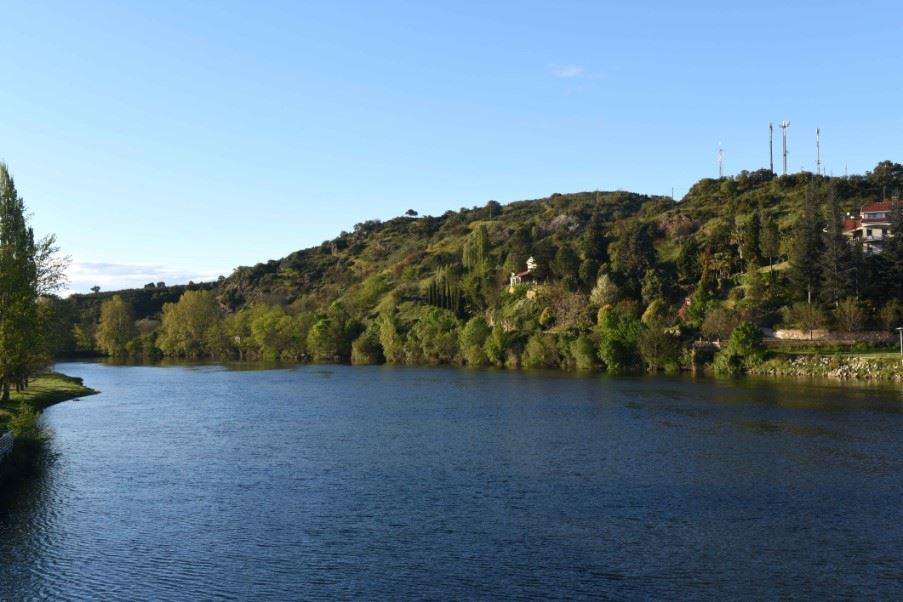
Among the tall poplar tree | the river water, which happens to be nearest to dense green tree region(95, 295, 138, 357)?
the tall poplar tree

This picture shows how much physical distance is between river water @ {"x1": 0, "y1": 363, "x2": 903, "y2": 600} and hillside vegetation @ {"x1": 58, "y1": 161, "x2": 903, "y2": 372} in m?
34.5

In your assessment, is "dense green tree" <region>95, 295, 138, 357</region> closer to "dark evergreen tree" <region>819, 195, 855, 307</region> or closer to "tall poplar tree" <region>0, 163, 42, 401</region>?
"tall poplar tree" <region>0, 163, 42, 401</region>

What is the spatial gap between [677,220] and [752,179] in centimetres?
3775

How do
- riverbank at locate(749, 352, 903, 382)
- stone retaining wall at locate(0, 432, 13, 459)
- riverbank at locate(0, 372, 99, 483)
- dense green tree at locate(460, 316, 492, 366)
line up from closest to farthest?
stone retaining wall at locate(0, 432, 13, 459) → riverbank at locate(0, 372, 99, 483) → riverbank at locate(749, 352, 903, 382) → dense green tree at locate(460, 316, 492, 366)

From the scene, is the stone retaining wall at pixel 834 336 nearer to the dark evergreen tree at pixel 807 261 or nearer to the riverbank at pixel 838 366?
the riverbank at pixel 838 366

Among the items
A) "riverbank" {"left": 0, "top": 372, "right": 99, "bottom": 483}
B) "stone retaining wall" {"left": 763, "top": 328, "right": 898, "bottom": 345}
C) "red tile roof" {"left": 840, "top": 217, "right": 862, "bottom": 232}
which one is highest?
"red tile roof" {"left": 840, "top": 217, "right": 862, "bottom": 232}

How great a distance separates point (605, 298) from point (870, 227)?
4009cm

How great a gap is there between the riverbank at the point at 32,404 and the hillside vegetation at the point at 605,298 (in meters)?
5.21

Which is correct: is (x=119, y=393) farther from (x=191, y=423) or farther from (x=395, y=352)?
(x=395, y=352)

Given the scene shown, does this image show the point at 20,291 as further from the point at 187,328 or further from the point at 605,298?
the point at 187,328

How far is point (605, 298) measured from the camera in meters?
114

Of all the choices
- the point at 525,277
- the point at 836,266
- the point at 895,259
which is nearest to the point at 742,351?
the point at 836,266

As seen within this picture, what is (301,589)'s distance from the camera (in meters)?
22.7

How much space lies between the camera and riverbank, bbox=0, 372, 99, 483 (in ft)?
125
